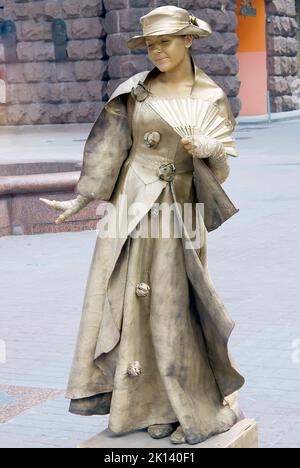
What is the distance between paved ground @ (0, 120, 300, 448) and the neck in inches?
66.8

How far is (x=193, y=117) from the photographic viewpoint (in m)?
4.37

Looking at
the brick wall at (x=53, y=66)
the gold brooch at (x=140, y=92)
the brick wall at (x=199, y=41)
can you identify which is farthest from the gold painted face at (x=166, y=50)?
the brick wall at (x=53, y=66)

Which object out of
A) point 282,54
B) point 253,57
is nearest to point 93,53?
point 253,57

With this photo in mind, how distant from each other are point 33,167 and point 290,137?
9.75 meters

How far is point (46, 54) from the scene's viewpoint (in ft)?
97.2

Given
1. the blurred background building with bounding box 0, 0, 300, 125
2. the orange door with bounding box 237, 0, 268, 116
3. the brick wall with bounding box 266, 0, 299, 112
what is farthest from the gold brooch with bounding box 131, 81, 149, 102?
the brick wall with bounding box 266, 0, 299, 112

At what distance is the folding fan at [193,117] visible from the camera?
436 centimetres

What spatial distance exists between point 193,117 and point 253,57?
2744 centimetres

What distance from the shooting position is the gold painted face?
438 cm

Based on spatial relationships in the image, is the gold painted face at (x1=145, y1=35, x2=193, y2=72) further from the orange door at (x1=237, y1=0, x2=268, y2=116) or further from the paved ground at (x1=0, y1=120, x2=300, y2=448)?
the orange door at (x1=237, y1=0, x2=268, y2=116)
